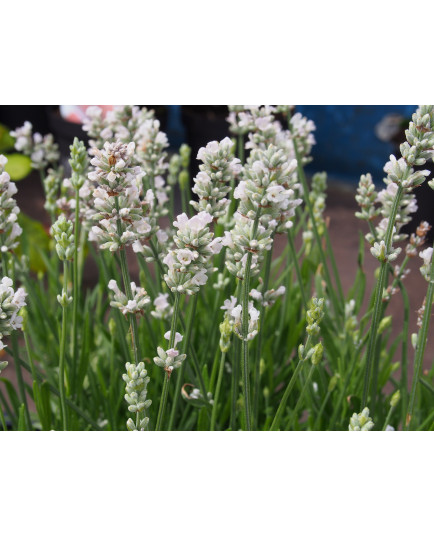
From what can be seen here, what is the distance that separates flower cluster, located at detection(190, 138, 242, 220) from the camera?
Result: 1.90 ft

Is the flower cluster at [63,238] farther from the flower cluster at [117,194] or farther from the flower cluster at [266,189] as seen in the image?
the flower cluster at [266,189]

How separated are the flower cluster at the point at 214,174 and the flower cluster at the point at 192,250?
69 millimetres

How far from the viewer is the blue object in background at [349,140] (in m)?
3.08

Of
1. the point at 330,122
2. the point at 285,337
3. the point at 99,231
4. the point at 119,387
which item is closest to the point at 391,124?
the point at 330,122

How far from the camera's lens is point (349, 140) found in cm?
312

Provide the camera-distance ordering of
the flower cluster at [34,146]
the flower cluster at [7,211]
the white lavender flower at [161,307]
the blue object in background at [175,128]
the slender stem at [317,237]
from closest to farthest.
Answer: the flower cluster at [7,211] → the white lavender flower at [161,307] → the slender stem at [317,237] → the flower cluster at [34,146] → the blue object in background at [175,128]

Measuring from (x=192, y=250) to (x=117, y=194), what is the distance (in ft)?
0.28

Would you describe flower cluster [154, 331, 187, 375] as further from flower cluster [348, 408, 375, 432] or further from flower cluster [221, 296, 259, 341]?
flower cluster [348, 408, 375, 432]

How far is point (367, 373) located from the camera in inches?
29.2

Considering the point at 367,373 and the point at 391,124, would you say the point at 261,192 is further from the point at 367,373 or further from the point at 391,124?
the point at 391,124

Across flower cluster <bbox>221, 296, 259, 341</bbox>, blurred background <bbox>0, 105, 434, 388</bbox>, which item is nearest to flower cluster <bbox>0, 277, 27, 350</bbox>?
flower cluster <bbox>221, 296, 259, 341</bbox>

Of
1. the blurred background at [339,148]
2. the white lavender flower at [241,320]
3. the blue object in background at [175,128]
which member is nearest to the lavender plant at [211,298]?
the white lavender flower at [241,320]

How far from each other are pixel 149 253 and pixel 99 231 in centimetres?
11

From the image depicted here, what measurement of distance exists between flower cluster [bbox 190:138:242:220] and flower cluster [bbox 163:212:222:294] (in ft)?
0.23
